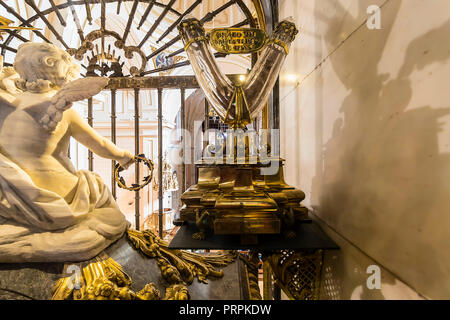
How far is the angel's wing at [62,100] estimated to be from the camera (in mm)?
516

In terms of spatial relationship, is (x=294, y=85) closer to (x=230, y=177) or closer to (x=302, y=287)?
(x=230, y=177)

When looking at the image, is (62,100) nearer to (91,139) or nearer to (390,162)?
(91,139)

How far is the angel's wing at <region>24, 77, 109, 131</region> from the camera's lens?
516 millimetres

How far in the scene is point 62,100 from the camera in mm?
521

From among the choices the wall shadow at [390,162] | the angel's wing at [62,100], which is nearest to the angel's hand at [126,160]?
the angel's wing at [62,100]

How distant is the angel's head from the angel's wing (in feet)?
0.29

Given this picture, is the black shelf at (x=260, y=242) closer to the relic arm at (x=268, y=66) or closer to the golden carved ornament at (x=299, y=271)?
the golden carved ornament at (x=299, y=271)

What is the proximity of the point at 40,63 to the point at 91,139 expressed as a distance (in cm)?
24

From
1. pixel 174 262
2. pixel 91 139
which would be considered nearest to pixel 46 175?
pixel 91 139

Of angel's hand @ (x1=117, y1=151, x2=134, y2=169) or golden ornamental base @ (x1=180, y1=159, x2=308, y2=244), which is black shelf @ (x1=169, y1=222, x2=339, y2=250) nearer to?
golden ornamental base @ (x1=180, y1=159, x2=308, y2=244)

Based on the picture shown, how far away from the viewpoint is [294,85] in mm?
1016
